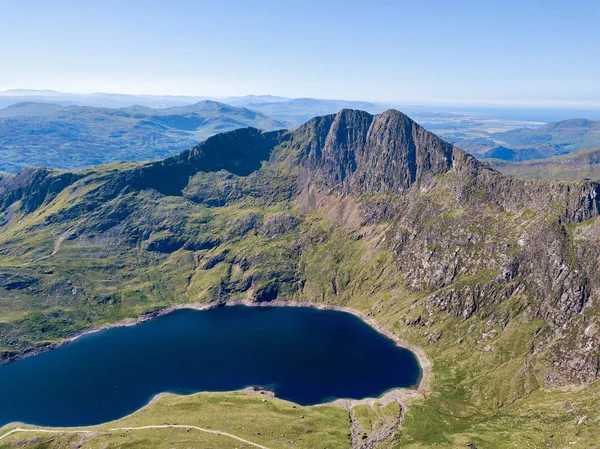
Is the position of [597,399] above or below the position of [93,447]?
above

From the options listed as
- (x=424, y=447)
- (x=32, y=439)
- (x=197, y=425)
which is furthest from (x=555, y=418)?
(x=32, y=439)

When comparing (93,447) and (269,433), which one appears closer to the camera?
(93,447)

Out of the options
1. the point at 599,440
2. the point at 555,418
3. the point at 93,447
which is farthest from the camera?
the point at 555,418

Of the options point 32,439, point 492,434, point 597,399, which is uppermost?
point 597,399

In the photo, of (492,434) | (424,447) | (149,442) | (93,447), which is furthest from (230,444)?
(492,434)

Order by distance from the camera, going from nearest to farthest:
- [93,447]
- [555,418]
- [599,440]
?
[599,440], [93,447], [555,418]

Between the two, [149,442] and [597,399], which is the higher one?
[597,399]

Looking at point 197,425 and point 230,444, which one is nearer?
point 230,444

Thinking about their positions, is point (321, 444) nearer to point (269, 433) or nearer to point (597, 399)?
point (269, 433)

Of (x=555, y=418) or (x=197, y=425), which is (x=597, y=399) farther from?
(x=197, y=425)
